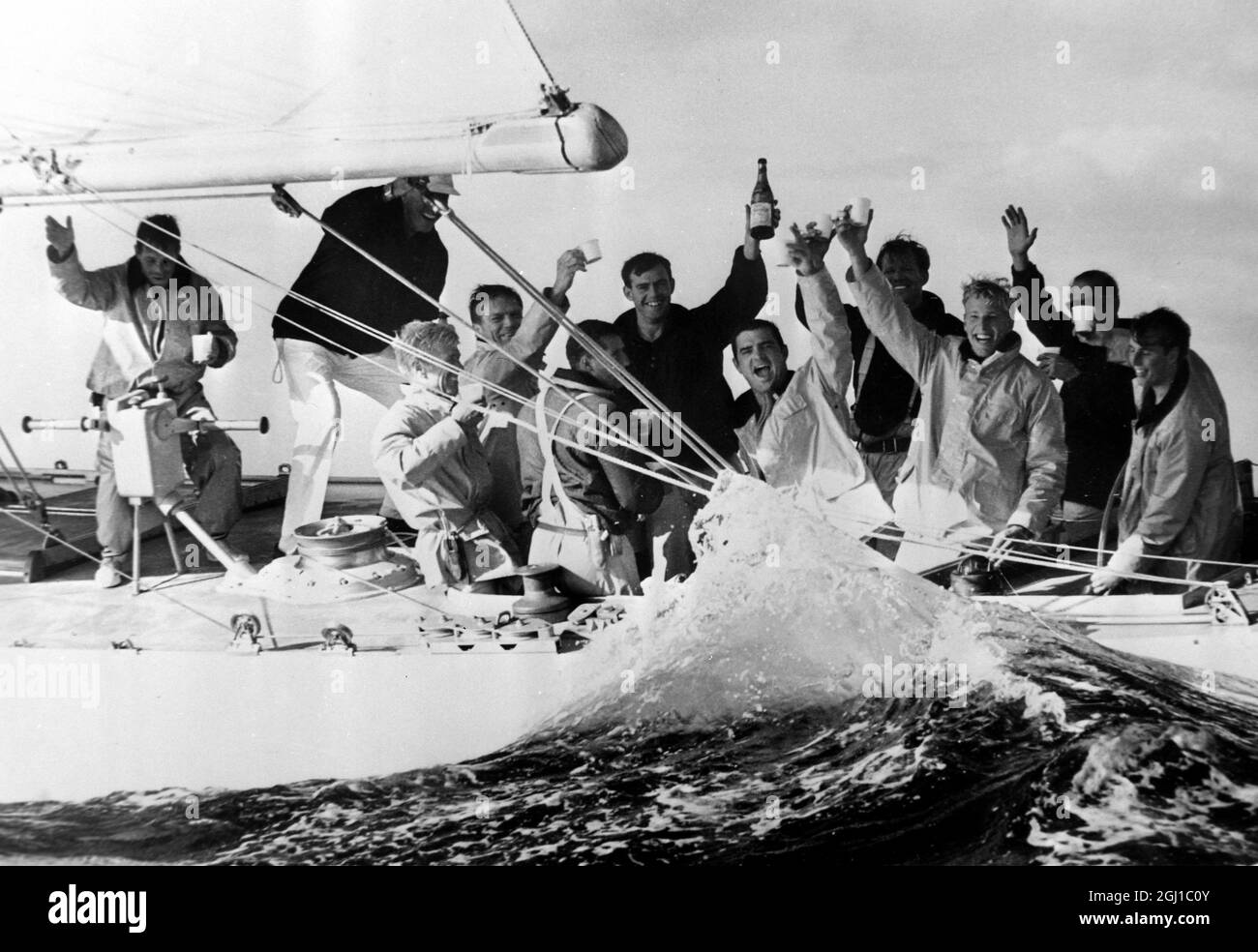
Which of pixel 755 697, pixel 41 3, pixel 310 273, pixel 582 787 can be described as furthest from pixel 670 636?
pixel 41 3

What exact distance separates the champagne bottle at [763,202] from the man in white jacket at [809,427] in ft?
0.85

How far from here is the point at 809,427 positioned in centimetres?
277

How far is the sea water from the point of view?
2.68 meters

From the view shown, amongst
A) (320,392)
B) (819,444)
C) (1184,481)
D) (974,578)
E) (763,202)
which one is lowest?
(974,578)

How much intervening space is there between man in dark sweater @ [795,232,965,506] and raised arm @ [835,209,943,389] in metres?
0.02

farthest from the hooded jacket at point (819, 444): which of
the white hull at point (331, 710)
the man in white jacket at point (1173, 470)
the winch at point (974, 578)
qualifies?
the white hull at point (331, 710)

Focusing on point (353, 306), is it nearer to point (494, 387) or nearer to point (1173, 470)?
point (494, 387)

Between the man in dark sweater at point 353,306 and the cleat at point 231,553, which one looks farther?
the cleat at point 231,553

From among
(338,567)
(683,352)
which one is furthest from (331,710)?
(683,352)

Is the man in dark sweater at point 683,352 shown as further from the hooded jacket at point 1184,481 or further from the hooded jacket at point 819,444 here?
the hooded jacket at point 1184,481

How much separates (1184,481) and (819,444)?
99cm

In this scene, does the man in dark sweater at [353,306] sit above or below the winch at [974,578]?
above

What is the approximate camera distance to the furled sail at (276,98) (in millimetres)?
2664

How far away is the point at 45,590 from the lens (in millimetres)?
2857
